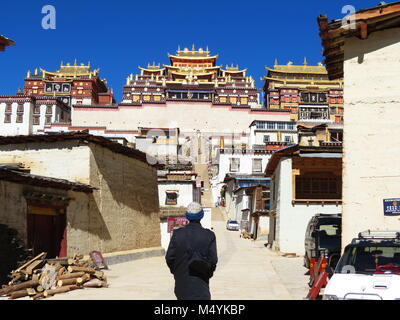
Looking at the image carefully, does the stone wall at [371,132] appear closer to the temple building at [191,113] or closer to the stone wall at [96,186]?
the stone wall at [96,186]

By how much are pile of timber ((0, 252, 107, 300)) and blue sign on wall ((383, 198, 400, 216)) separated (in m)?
7.70

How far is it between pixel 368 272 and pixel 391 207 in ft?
15.9

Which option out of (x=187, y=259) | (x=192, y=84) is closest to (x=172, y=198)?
(x=187, y=259)

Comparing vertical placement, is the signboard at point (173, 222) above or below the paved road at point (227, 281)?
above

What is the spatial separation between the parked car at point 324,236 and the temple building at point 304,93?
58.5 metres

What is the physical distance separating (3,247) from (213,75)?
80741mm

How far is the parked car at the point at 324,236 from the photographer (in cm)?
1605

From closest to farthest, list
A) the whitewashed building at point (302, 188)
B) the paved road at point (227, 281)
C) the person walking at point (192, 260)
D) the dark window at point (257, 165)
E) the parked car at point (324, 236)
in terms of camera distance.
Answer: the person walking at point (192, 260) < the paved road at point (227, 281) < the parked car at point (324, 236) < the whitewashed building at point (302, 188) < the dark window at point (257, 165)

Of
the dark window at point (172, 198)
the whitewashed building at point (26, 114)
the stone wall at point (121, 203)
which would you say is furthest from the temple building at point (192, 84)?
the stone wall at point (121, 203)

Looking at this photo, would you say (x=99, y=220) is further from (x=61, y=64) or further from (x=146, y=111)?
(x=61, y=64)

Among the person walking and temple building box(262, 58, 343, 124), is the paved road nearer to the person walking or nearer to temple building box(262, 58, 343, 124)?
the person walking

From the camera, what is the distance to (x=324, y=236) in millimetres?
16453
